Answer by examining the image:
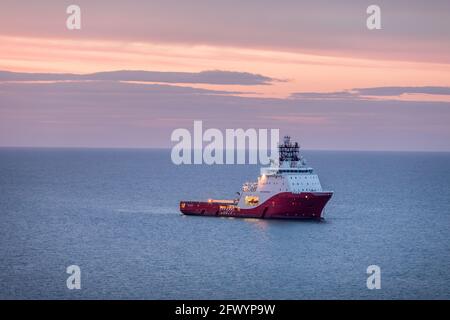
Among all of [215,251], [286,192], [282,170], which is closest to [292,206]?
[286,192]

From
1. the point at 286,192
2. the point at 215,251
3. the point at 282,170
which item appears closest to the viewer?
the point at 215,251

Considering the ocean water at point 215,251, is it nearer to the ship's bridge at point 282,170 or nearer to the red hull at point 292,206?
the red hull at point 292,206

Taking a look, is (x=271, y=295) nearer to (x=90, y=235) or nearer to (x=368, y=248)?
(x=368, y=248)

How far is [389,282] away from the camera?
6053 centimetres

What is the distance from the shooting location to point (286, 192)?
8494 centimetres

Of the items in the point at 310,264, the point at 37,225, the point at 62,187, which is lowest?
the point at 310,264

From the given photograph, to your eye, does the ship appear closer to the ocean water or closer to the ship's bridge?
the ship's bridge

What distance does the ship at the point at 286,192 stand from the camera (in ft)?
279

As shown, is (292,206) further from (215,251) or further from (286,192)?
(215,251)

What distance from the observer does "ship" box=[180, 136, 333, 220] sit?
85.1 m

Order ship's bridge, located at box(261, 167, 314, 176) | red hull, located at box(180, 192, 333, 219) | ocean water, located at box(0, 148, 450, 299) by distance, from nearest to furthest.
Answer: ocean water, located at box(0, 148, 450, 299) < red hull, located at box(180, 192, 333, 219) < ship's bridge, located at box(261, 167, 314, 176)

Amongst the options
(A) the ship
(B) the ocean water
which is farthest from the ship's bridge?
(B) the ocean water
